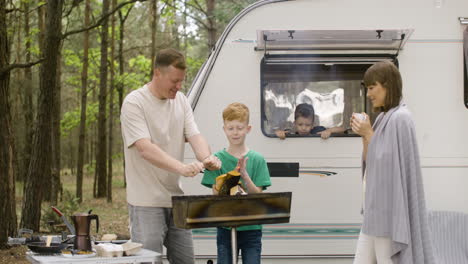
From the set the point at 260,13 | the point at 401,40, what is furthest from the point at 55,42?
the point at 401,40

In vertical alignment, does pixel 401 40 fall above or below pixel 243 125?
above

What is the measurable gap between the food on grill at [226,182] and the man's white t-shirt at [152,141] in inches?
16.1

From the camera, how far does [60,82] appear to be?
19609 millimetres

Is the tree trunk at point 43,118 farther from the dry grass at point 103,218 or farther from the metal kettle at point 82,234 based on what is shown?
the metal kettle at point 82,234

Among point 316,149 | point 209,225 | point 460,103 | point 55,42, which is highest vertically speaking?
point 55,42

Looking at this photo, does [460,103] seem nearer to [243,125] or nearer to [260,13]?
[260,13]

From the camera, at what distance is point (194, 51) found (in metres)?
36.6

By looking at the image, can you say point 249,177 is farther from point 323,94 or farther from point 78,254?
point 323,94

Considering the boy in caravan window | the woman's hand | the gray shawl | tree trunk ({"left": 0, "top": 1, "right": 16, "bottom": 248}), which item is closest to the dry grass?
tree trunk ({"left": 0, "top": 1, "right": 16, "bottom": 248})

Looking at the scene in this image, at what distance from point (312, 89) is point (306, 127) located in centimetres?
39

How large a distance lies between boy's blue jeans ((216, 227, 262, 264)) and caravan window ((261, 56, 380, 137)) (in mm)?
1611

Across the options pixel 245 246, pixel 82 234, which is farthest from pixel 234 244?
pixel 82 234

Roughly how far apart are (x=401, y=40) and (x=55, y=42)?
5.74 metres

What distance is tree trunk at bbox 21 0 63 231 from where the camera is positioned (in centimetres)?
1020
